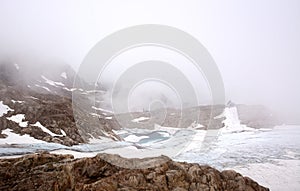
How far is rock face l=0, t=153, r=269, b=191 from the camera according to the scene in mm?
15906

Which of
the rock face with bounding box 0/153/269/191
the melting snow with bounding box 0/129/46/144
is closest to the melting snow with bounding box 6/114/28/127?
the melting snow with bounding box 0/129/46/144

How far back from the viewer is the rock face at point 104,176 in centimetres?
1591

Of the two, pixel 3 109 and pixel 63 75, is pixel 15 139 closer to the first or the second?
pixel 3 109

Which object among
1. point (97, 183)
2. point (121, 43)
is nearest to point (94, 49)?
point (121, 43)

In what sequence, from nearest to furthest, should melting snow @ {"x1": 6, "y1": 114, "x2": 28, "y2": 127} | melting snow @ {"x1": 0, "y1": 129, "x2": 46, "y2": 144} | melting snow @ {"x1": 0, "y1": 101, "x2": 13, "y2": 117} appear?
1. melting snow @ {"x1": 0, "y1": 129, "x2": 46, "y2": 144}
2. melting snow @ {"x1": 6, "y1": 114, "x2": 28, "y2": 127}
3. melting snow @ {"x1": 0, "y1": 101, "x2": 13, "y2": 117}

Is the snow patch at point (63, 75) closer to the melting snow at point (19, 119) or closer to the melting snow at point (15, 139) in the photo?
the melting snow at point (19, 119)

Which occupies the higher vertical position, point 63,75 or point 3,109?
point 63,75

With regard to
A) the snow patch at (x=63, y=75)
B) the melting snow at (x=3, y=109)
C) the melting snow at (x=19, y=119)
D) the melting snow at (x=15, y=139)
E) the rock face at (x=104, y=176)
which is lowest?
the rock face at (x=104, y=176)

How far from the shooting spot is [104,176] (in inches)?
667

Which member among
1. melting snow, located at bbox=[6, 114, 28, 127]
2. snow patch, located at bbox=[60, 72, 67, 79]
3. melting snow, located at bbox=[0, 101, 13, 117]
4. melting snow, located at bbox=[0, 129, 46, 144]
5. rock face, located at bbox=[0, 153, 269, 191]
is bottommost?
rock face, located at bbox=[0, 153, 269, 191]

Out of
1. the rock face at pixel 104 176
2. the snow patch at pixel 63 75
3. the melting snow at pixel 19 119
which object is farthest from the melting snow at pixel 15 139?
the snow patch at pixel 63 75

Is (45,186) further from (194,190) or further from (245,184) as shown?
(245,184)

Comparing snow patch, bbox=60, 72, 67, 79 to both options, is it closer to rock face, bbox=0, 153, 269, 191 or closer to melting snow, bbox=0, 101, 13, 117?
melting snow, bbox=0, 101, 13, 117

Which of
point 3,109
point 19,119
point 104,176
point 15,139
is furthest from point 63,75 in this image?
point 104,176
